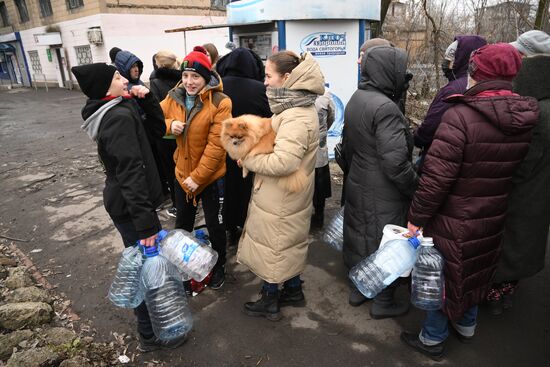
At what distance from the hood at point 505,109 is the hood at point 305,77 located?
0.89 meters

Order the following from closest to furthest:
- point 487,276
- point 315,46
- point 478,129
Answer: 1. point 478,129
2. point 487,276
3. point 315,46

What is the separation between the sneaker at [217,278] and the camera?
326 cm

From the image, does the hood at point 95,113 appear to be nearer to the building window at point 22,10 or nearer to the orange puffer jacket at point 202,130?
the orange puffer jacket at point 202,130

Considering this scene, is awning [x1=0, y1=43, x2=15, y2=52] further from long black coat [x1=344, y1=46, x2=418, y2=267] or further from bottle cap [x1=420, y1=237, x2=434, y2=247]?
bottle cap [x1=420, y1=237, x2=434, y2=247]

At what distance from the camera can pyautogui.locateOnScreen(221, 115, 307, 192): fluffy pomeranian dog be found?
93.2 inches

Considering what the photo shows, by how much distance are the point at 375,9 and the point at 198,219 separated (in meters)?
4.04

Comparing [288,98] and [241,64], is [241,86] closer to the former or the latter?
[241,64]

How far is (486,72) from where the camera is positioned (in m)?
2.04

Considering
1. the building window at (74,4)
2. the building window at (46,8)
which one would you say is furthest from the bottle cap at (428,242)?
the building window at (46,8)

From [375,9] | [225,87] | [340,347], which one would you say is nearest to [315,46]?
[375,9]

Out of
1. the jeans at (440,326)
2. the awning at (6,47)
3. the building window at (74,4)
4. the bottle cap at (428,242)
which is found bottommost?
the jeans at (440,326)

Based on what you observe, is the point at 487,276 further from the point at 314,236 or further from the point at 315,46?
the point at 315,46

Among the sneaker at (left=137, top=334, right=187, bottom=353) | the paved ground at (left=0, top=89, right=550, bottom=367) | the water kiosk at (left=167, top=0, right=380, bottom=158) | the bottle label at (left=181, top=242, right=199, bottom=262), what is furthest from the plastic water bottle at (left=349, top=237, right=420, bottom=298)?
the water kiosk at (left=167, top=0, right=380, bottom=158)

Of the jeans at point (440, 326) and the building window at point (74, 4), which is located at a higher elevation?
the building window at point (74, 4)
